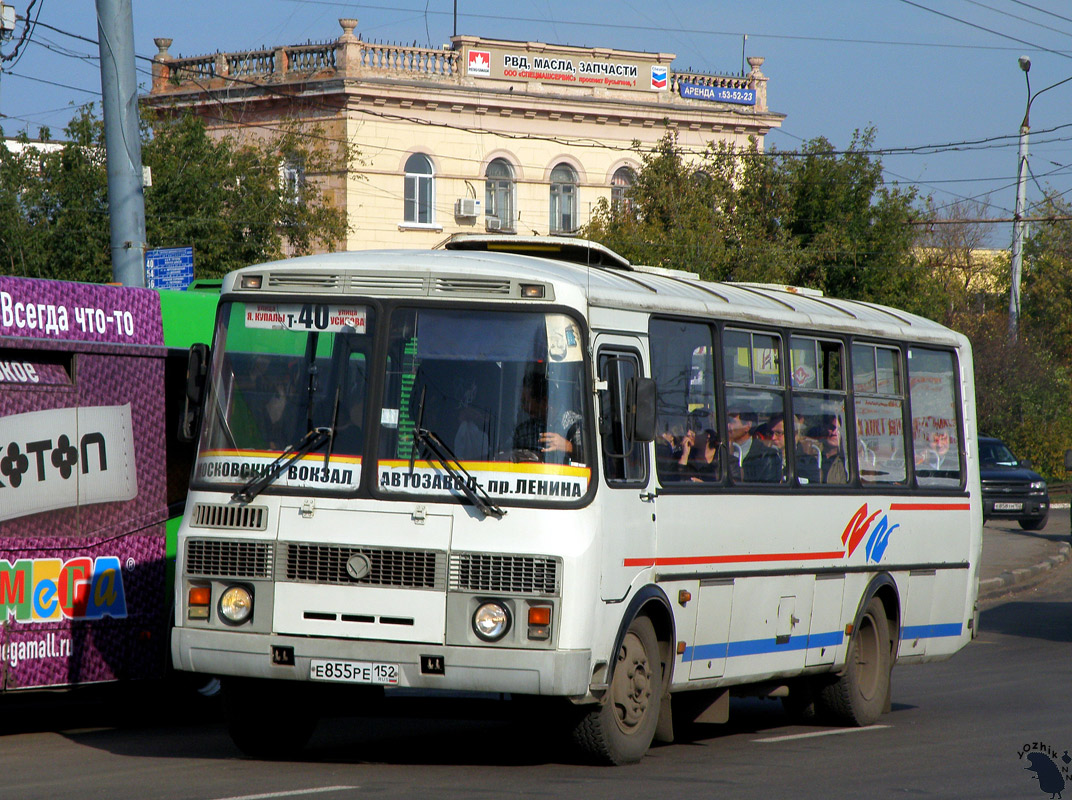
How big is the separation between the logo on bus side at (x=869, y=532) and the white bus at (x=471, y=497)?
1.21 m

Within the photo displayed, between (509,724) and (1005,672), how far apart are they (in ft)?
19.3

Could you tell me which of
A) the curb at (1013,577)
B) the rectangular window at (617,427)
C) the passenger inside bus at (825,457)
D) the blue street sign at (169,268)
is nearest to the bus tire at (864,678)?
the passenger inside bus at (825,457)

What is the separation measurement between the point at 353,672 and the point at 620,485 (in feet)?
5.55

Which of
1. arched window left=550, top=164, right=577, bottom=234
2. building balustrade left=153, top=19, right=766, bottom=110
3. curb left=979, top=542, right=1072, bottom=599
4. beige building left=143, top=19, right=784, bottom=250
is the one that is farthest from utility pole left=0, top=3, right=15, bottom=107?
arched window left=550, top=164, right=577, bottom=234

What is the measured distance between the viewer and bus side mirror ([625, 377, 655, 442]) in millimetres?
8438

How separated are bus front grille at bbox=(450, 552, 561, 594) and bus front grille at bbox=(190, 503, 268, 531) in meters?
1.06

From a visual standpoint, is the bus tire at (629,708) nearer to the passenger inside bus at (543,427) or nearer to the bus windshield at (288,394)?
the passenger inside bus at (543,427)

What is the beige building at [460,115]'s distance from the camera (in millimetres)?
45125

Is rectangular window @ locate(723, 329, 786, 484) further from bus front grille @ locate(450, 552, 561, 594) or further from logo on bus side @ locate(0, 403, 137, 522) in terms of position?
logo on bus side @ locate(0, 403, 137, 522)

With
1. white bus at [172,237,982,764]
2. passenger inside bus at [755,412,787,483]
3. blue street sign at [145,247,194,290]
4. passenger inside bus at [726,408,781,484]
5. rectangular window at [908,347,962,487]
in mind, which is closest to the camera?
white bus at [172,237,982,764]

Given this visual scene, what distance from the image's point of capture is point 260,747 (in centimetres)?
905

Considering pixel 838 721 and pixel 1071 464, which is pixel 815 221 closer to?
pixel 1071 464

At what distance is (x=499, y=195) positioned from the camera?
48.4 m

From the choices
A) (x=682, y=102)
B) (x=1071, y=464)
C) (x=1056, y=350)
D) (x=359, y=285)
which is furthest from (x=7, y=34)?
(x=1056, y=350)
